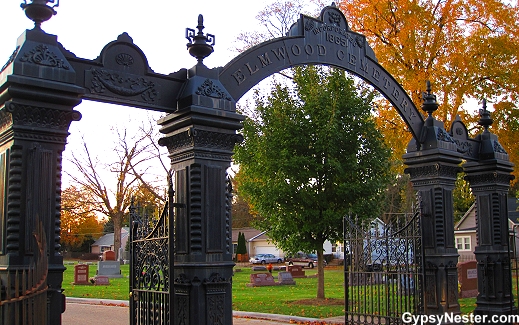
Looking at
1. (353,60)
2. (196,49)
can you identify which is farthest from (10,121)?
(353,60)

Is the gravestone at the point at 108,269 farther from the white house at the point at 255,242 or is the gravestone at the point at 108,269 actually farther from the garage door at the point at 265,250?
the garage door at the point at 265,250

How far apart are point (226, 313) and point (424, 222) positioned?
4271 millimetres

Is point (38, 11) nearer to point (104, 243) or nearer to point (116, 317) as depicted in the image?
point (116, 317)

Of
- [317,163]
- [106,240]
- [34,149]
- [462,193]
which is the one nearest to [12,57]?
[34,149]

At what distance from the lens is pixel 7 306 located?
4.16 meters

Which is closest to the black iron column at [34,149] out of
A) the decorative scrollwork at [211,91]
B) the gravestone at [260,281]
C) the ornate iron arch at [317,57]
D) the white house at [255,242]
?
the decorative scrollwork at [211,91]

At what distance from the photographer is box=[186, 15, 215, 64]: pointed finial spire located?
6523mm

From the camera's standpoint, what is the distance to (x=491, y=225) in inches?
423

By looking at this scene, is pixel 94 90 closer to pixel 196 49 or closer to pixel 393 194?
pixel 196 49

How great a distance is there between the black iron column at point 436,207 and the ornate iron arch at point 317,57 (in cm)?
32

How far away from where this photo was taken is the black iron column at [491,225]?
10477mm

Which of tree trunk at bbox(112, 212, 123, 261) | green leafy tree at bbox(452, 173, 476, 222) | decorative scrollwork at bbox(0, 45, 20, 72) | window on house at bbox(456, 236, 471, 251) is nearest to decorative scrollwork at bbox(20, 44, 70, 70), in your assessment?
decorative scrollwork at bbox(0, 45, 20, 72)

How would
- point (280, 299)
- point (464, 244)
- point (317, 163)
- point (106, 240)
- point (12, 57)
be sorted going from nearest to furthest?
point (12, 57) < point (317, 163) < point (280, 299) < point (464, 244) < point (106, 240)

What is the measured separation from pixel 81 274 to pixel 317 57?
24318mm
